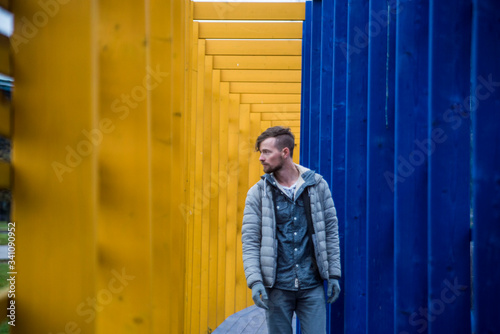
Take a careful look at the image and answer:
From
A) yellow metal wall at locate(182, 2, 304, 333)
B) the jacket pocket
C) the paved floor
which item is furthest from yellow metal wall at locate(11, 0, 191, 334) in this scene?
the paved floor

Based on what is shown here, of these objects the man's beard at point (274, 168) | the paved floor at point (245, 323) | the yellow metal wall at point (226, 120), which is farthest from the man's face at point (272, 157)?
the paved floor at point (245, 323)

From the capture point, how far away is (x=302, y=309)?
381cm

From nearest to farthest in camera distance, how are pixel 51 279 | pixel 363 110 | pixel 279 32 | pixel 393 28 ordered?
1. pixel 51 279
2. pixel 393 28
3. pixel 363 110
4. pixel 279 32

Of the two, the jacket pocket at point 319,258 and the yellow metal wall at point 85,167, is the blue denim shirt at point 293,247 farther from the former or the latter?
the yellow metal wall at point 85,167

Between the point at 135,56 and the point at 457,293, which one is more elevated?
the point at 135,56

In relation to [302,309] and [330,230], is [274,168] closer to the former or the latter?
[330,230]

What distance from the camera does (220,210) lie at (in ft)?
29.1

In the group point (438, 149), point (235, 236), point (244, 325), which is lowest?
point (244, 325)

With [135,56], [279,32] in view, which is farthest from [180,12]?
[279,32]

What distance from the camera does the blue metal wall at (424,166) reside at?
2137 millimetres

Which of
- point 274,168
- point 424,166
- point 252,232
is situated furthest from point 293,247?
point 424,166

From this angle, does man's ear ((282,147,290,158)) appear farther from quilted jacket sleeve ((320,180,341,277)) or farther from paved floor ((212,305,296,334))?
paved floor ((212,305,296,334))

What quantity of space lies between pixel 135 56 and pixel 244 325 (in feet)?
23.9

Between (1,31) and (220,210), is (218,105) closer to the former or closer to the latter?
(220,210)
